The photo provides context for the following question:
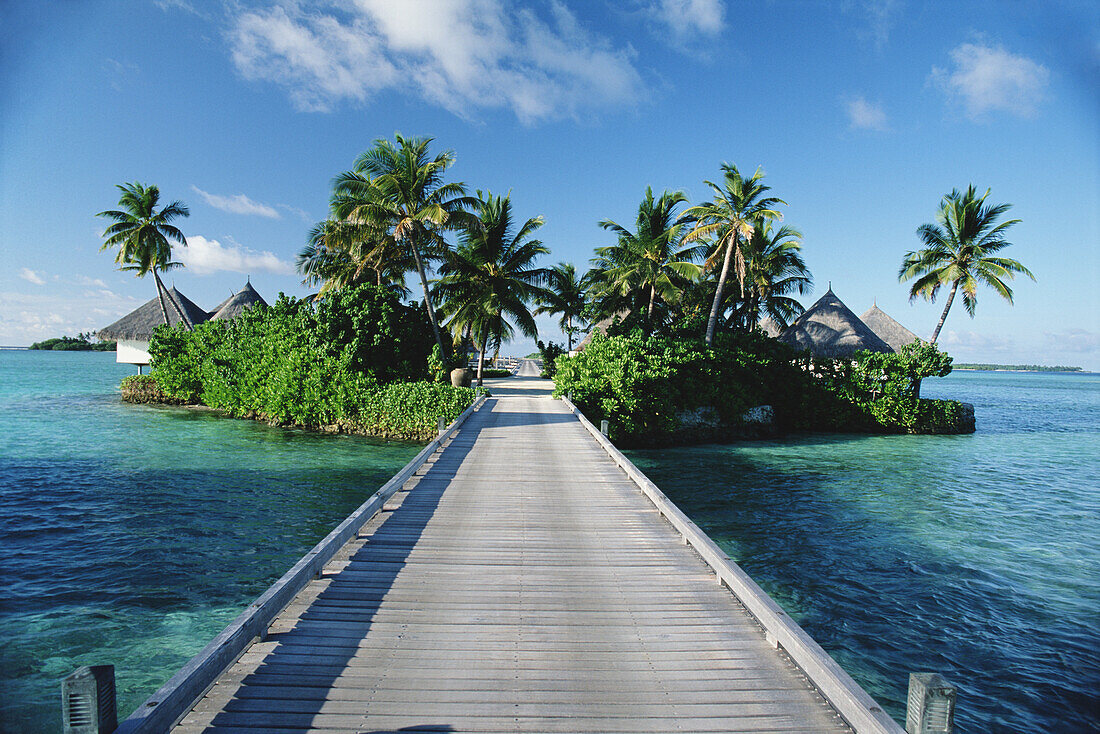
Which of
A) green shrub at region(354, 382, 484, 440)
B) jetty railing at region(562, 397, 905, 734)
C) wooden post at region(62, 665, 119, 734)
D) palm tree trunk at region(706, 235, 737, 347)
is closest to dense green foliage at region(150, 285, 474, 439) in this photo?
green shrub at region(354, 382, 484, 440)

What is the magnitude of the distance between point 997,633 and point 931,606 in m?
0.72

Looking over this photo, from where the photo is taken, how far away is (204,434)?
18.8m

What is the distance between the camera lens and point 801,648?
3.60 meters

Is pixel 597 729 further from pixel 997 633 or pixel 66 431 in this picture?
pixel 66 431

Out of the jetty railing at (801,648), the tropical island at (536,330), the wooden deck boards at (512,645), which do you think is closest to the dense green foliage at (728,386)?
the tropical island at (536,330)

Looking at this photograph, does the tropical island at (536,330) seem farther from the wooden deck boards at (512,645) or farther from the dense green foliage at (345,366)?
the wooden deck boards at (512,645)

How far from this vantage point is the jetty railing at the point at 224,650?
8.91ft

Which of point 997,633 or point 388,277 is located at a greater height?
point 388,277

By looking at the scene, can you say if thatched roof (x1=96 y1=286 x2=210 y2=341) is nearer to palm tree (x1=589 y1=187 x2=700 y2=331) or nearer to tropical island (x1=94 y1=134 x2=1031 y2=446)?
tropical island (x1=94 y1=134 x2=1031 y2=446)

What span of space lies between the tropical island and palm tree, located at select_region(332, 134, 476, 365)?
0.22 ft

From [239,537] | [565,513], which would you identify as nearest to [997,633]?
[565,513]

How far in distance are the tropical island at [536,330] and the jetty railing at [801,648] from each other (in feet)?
41.6

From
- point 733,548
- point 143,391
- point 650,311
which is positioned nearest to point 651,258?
point 650,311

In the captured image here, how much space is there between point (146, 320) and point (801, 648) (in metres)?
40.1
